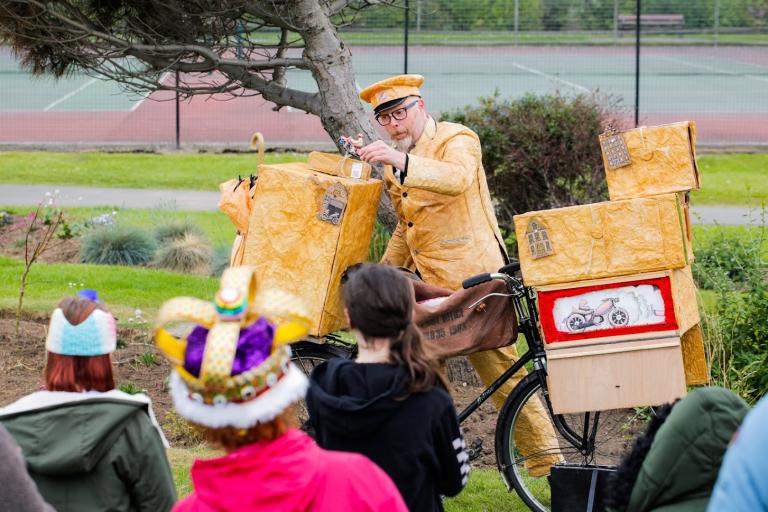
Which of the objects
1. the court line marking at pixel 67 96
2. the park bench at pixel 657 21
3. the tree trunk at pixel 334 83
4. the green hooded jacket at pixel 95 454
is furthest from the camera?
the park bench at pixel 657 21

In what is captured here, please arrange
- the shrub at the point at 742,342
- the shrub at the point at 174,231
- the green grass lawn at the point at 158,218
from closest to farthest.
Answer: the shrub at the point at 742,342 < the shrub at the point at 174,231 < the green grass lawn at the point at 158,218

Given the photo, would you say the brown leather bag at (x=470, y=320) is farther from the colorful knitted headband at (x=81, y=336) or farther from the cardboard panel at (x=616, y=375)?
the colorful knitted headband at (x=81, y=336)

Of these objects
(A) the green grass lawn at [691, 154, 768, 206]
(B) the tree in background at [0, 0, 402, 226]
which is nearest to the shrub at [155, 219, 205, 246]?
(B) the tree in background at [0, 0, 402, 226]

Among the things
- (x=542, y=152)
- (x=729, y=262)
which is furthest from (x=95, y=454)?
(x=542, y=152)

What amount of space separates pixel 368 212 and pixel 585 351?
1.26 metres

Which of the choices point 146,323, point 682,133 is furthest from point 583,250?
point 146,323

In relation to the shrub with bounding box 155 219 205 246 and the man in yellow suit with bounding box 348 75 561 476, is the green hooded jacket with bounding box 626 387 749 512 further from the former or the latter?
the shrub with bounding box 155 219 205 246

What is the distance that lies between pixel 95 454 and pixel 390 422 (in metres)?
0.85

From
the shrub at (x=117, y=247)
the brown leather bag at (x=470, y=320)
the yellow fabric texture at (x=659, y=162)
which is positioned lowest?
the shrub at (x=117, y=247)

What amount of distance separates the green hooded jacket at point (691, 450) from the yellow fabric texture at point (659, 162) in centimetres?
209

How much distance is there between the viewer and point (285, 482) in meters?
2.73

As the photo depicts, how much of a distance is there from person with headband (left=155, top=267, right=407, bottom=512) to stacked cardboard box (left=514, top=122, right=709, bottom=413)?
191cm

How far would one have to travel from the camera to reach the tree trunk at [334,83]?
683cm

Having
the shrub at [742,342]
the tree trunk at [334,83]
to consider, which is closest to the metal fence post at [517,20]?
the tree trunk at [334,83]
